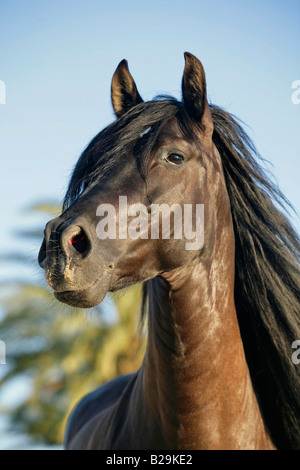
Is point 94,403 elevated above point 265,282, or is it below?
below

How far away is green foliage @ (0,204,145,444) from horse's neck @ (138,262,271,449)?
7637 mm

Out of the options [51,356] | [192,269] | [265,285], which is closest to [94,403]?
[265,285]

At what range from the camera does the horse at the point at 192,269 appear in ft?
7.98

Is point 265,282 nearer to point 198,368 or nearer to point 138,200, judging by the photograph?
point 198,368

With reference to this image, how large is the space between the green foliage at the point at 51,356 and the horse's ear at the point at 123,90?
7501 millimetres

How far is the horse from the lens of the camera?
7.98 ft

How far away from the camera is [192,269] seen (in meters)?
2.75

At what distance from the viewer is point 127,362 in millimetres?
10930

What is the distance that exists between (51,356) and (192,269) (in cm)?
842

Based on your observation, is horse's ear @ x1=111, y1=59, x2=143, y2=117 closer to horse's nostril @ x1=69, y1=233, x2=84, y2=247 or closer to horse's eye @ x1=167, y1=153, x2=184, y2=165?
horse's eye @ x1=167, y1=153, x2=184, y2=165

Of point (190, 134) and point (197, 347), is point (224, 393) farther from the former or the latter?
point (190, 134)

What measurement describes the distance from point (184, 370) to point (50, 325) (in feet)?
27.6
